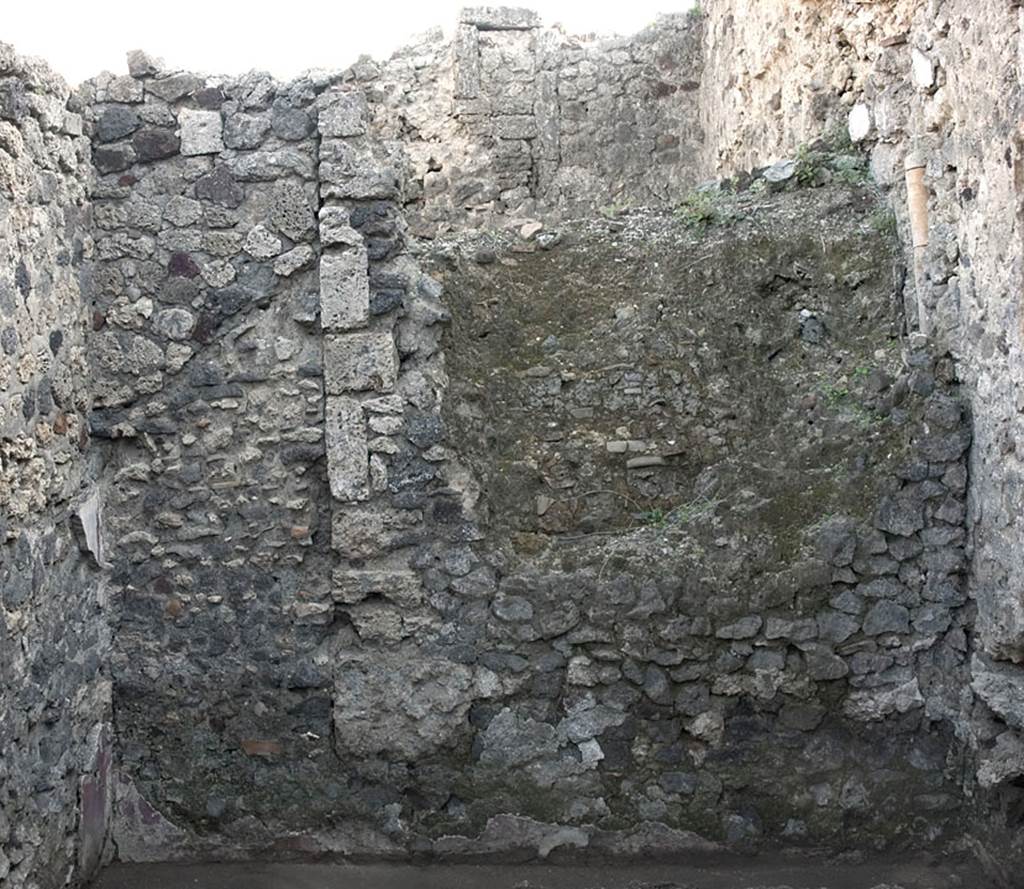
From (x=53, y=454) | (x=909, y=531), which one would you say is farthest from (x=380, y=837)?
(x=909, y=531)

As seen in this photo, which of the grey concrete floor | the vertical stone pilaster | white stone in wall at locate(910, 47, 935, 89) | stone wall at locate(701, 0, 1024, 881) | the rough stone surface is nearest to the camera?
stone wall at locate(701, 0, 1024, 881)

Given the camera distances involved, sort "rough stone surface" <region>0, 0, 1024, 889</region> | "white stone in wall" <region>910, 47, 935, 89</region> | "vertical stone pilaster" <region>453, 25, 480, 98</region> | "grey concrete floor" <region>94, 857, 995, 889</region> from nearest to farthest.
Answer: "grey concrete floor" <region>94, 857, 995, 889</region> → "rough stone surface" <region>0, 0, 1024, 889</region> → "white stone in wall" <region>910, 47, 935, 89</region> → "vertical stone pilaster" <region>453, 25, 480, 98</region>

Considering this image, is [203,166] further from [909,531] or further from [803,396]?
[909,531]

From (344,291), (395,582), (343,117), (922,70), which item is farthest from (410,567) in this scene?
(922,70)

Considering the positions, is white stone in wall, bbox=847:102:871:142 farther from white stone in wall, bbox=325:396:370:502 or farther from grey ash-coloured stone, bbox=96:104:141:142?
grey ash-coloured stone, bbox=96:104:141:142

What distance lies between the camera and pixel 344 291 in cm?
492

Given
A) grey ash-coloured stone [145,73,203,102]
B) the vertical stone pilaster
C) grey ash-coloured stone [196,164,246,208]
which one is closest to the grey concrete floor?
grey ash-coloured stone [196,164,246,208]

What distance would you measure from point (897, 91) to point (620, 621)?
269 centimetres

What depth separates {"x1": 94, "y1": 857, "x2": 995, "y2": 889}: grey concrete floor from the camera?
475 cm

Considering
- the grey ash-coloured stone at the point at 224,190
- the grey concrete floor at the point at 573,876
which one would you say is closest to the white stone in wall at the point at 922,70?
the grey ash-coloured stone at the point at 224,190

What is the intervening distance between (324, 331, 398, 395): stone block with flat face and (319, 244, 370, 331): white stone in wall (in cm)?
7

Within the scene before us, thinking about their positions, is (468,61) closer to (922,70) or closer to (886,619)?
(922,70)

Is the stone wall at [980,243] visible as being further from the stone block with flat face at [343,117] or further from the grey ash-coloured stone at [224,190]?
the grey ash-coloured stone at [224,190]

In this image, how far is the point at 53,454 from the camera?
449 cm
